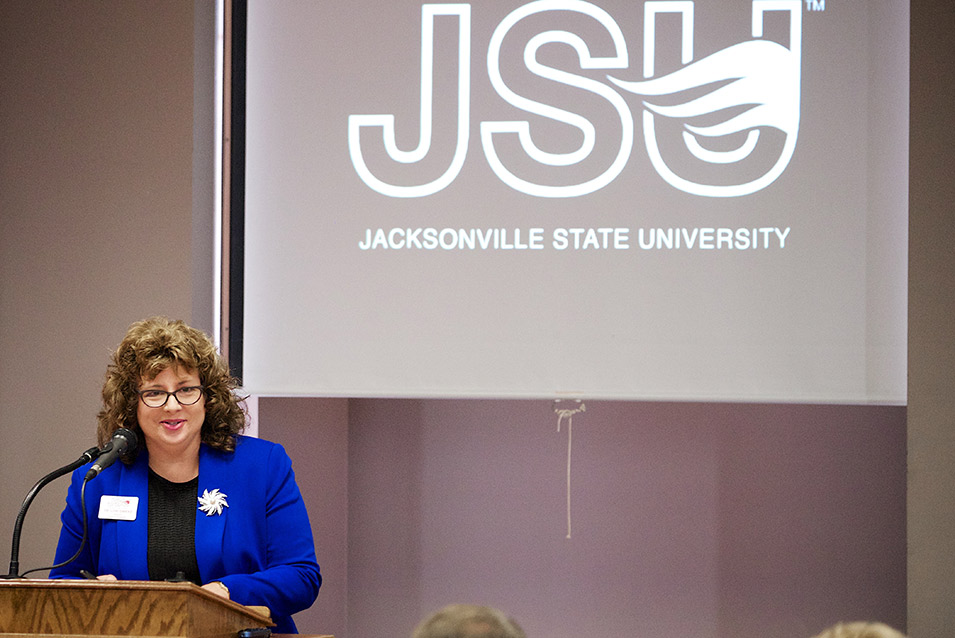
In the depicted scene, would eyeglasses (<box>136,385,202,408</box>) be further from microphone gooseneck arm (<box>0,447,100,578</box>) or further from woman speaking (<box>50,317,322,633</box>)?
microphone gooseneck arm (<box>0,447,100,578</box>)

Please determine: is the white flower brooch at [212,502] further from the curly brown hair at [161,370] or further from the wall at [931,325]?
the wall at [931,325]

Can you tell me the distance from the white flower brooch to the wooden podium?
59cm

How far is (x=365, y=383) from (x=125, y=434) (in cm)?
124

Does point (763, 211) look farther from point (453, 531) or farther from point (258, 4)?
point (453, 531)

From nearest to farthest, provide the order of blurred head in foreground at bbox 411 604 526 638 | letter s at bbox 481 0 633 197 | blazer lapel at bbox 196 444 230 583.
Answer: blurred head in foreground at bbox 411 604 526 638 → blazer lapel at bbox 196 444 230 583 → letter s at bbox 481 0 633 197

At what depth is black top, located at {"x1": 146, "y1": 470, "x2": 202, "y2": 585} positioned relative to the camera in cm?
237

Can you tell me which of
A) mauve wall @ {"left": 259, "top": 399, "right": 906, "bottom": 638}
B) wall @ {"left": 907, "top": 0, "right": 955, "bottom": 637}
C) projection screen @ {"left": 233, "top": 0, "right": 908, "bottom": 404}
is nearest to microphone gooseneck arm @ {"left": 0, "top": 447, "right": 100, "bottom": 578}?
projection screen @ {"left": 233, "top": 0, "right": 908, "bottom": 404}

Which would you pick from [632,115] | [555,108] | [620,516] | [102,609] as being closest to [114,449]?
[102,609]

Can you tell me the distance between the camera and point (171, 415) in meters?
2.40

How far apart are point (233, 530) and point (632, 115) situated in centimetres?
192

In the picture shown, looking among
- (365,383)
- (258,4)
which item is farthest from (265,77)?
(365,383)

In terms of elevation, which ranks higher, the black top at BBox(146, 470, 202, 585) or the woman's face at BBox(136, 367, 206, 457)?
the woman's face at BBox(136, 367, 206, 457)

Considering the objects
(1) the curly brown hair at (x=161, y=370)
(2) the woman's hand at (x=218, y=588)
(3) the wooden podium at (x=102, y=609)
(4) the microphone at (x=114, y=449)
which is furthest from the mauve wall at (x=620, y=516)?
(3) the wooden podium at (x=102, y=609)

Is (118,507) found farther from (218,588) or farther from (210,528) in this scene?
(218,588)
